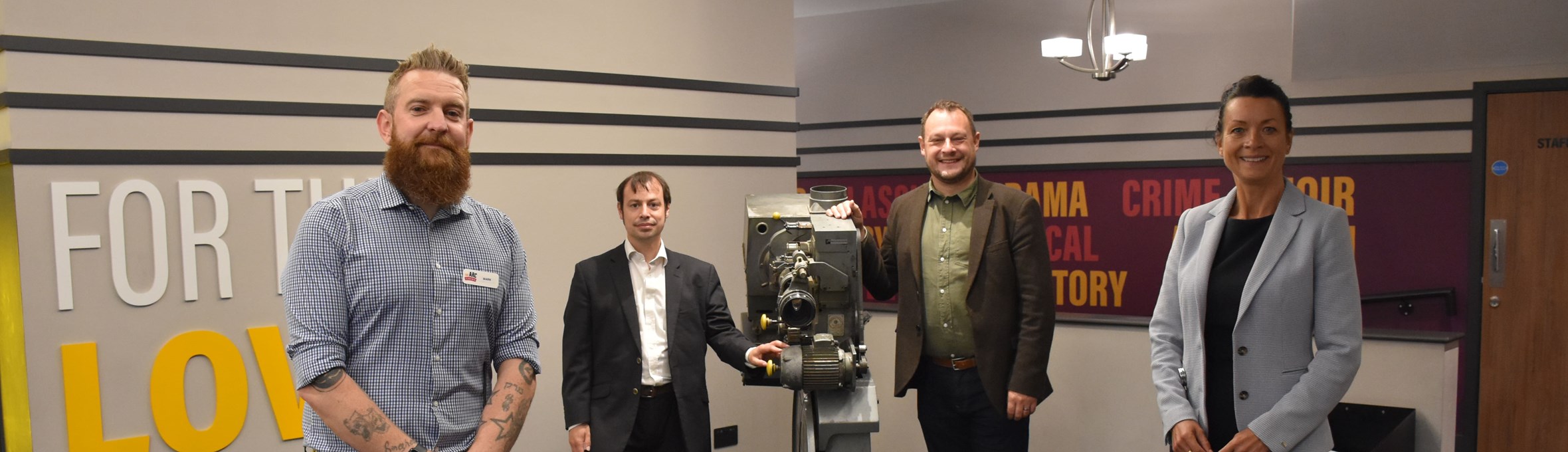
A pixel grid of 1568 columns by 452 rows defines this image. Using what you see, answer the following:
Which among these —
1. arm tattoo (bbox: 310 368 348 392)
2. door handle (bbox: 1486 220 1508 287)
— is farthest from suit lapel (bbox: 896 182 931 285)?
door handle (bbox: 1486 220 1508 287)

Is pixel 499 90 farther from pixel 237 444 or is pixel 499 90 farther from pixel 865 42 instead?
pixel 865 42

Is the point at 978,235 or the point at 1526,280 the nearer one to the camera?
the point at 978,235

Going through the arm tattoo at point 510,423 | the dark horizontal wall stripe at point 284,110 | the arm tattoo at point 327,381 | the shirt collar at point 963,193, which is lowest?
the arm tattoo at point 510,423

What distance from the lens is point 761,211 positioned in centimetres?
253

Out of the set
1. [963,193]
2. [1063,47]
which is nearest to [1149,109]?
[1063,47]

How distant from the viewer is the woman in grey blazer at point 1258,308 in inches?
77.6

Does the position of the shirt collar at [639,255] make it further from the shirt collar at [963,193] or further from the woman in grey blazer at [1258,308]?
the woman in grey blazer at [1258,308]

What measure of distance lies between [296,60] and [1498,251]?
5.83m

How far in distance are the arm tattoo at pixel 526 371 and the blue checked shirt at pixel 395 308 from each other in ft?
0.26

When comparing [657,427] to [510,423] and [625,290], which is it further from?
[510,423]

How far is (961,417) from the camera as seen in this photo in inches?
115

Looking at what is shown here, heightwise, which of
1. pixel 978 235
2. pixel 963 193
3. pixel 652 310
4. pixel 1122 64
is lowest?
pixel 652 310

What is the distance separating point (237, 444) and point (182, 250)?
0.61 metres

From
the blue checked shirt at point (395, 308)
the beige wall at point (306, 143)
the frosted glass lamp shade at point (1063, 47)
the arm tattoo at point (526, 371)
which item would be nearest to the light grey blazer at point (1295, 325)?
the arm tattoo at point (526, 371)
